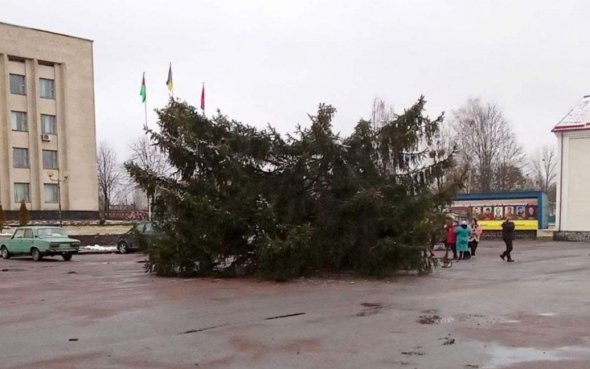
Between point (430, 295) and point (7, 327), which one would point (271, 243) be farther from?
point (7, 327)

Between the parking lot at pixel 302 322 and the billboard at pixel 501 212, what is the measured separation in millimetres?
22021

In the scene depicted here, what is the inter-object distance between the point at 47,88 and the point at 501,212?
44242 mm

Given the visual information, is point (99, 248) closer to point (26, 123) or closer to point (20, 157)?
point (20, 157)

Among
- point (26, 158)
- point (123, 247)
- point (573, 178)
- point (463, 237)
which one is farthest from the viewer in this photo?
point (26, 158)

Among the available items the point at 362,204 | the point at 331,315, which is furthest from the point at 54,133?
the point at 331,315

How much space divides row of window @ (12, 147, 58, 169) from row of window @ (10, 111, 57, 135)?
1.88m

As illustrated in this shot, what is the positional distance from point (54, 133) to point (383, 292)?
5413 cm

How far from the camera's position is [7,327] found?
10398 millimetres

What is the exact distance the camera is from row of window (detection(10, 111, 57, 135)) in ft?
194

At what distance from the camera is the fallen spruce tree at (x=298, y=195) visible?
1745cm

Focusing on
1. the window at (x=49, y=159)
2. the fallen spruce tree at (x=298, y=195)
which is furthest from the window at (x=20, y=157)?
the fallen spruce tree at (x=298, y=195)

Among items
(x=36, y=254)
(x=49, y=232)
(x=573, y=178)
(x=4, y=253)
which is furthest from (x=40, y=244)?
(x=573, y=178)

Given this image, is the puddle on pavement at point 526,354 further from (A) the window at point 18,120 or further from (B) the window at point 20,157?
(A) the window at point 18,120

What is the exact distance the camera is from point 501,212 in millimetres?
40000
